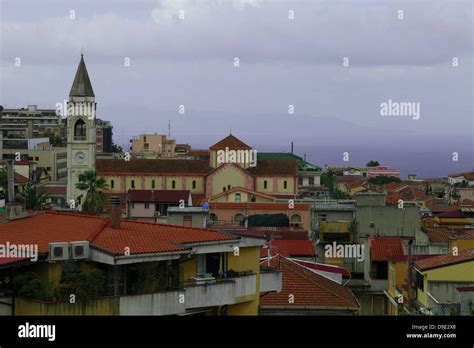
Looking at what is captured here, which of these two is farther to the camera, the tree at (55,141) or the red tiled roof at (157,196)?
the tree at (55,141)

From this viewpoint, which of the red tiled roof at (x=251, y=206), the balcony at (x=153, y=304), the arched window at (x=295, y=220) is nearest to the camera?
the balcony at (x=153, y=304)

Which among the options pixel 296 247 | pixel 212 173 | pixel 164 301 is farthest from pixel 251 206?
pixel 164 301

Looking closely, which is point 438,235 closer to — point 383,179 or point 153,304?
point 153,304

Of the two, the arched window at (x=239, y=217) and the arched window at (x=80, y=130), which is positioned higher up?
the arched window at (x=80, y=130)

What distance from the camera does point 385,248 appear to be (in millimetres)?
29672

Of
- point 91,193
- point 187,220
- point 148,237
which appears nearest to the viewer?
point 148,237

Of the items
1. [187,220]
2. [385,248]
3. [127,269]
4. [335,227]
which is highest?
[187,220]

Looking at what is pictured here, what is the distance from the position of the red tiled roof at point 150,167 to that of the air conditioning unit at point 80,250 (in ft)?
195

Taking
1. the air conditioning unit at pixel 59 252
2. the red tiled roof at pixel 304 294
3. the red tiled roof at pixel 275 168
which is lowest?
the red tiled roof at pixel 304 294

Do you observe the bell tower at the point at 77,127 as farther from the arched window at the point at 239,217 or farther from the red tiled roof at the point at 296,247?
the red tiled roof at the point at 296,247

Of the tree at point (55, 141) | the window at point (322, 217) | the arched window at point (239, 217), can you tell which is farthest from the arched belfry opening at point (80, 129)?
the tree at point (55, 141)

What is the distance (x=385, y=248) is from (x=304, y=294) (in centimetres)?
1090

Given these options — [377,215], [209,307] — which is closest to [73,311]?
[209,307]

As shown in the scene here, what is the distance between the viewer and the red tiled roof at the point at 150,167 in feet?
240
